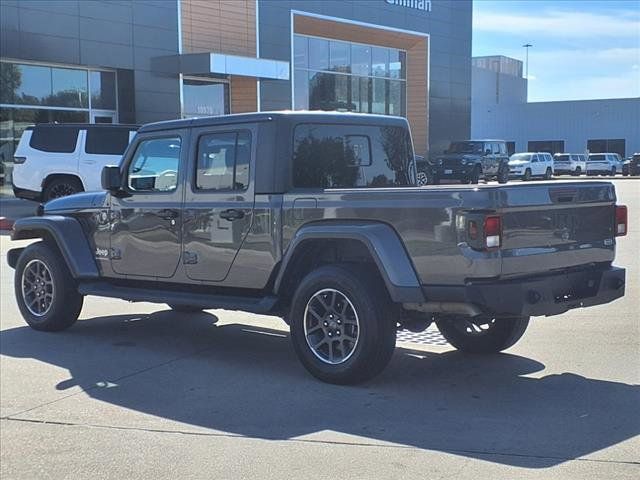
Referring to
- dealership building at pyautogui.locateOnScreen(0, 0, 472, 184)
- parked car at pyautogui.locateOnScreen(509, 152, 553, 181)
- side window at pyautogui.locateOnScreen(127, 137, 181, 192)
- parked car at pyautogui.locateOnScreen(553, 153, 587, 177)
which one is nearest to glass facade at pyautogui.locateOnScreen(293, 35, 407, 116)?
dealership building at pyautogui.locateOnScreen(0, 0, 472, 184)

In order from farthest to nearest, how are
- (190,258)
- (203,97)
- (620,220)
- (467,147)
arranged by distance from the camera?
(467,147) < (203,97) < (190,258) < (620,220)

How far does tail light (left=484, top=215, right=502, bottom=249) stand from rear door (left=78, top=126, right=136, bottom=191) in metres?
13.9

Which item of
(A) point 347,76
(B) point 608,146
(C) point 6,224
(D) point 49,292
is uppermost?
(A) point 347,76

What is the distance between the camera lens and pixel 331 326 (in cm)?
576

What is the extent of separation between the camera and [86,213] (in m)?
7.61

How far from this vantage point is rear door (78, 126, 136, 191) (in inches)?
697

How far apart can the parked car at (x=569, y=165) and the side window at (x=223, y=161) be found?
49.8 m

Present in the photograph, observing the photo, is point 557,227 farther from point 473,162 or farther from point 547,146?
point 547,146

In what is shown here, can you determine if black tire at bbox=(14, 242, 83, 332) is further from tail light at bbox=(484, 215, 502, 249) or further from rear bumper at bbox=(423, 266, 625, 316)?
tail light at bbox=(484, 215, 502, 249)

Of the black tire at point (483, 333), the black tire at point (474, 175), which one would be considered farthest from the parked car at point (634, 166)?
the black tire at point (483, 333)

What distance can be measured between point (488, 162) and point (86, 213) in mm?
28909

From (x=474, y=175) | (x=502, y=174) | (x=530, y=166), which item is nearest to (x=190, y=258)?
(x=474, y=175)

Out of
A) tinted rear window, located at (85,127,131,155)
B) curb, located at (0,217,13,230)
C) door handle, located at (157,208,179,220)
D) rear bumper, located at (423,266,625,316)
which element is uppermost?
tinted rear window, located at (85,127,131,155)

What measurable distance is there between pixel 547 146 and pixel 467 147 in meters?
38.6
